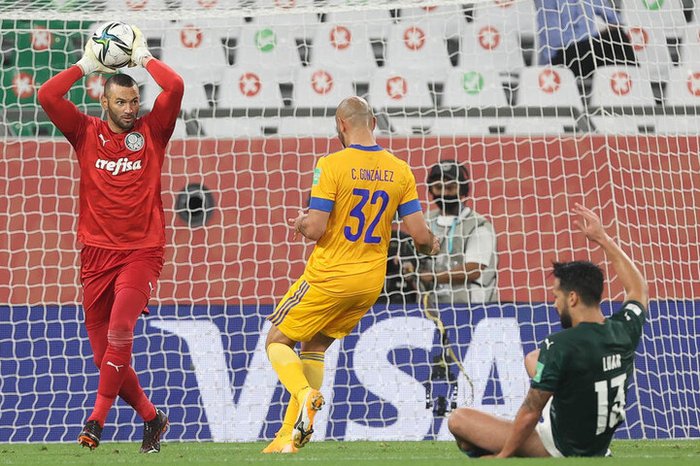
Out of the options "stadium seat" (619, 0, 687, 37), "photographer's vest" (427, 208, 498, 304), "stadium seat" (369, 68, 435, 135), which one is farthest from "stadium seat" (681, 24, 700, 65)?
"photographer's vest" (427, 208, 498, 304)

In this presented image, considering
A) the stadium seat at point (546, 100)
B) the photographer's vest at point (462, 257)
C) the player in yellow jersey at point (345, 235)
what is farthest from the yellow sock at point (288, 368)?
the stadium seat at point (546, 100)

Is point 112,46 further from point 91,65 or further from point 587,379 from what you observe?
point 587,379

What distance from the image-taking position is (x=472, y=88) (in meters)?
10.6

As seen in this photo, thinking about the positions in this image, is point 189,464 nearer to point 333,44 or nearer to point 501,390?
point 501,390

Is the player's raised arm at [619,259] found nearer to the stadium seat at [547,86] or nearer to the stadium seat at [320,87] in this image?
the stadium seat at [547,86]

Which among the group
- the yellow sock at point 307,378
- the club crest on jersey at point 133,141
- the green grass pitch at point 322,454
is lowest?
the green grass pitch at point 322,454

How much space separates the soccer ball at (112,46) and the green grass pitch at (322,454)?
201 cm

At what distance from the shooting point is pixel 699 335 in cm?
743

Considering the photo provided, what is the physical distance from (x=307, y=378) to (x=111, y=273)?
1149 mm

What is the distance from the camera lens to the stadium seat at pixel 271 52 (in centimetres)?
1076

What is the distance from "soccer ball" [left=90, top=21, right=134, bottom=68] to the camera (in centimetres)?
561

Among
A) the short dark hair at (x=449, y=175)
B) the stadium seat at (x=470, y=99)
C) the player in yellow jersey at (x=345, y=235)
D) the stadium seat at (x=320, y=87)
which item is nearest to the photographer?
the player in yellow jersey at (x=345, y=235)

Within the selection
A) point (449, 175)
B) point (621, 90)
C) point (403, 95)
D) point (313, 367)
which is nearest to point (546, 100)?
point (621, 90)

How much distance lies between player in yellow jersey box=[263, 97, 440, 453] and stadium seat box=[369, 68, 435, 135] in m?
4.76
